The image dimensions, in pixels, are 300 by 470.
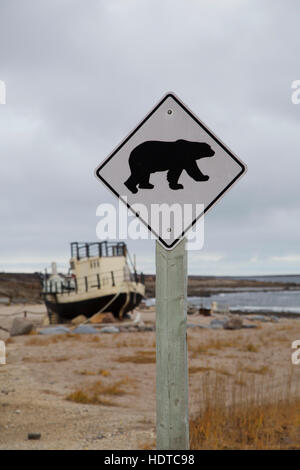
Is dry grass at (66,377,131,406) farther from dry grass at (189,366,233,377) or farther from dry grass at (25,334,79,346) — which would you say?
dry grass at (25,334,79,346)

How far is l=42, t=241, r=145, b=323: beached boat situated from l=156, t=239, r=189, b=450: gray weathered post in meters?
25.2

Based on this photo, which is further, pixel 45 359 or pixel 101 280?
pixel 101 280

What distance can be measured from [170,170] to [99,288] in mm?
26561

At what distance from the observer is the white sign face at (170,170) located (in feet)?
9.36

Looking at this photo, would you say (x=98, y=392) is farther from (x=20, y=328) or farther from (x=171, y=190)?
(x=20, y=328)

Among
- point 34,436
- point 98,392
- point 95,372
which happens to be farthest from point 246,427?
point 95,372

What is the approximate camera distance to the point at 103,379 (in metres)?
10.5

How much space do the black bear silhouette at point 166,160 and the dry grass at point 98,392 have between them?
6277mm

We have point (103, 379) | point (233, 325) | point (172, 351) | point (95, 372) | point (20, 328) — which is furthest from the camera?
point (233, 325)

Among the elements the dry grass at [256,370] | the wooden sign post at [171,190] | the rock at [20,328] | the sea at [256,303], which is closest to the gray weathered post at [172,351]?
the wooden sign post at [171,190]

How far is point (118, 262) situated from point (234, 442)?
82.7ft
